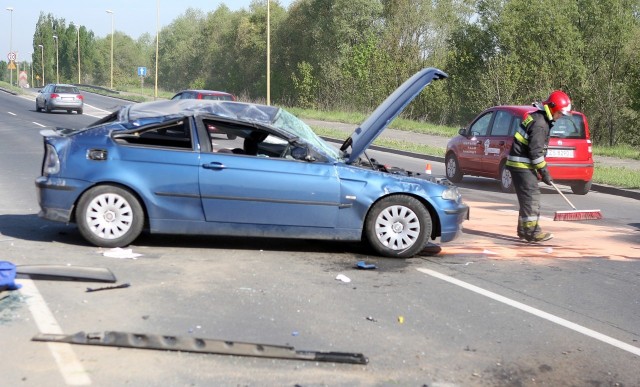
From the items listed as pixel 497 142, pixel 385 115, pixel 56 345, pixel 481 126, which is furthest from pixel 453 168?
pixel 56 345

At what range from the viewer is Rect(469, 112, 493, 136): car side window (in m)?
16.4

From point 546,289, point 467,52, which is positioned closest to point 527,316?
point 546,289

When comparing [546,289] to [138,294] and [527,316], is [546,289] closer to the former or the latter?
[527,316]

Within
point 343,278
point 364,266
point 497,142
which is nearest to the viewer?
point 343,278

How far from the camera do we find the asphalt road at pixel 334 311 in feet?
15.9

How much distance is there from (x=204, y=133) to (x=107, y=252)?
58.3 inches

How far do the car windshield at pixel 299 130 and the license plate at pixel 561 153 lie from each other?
787 cm

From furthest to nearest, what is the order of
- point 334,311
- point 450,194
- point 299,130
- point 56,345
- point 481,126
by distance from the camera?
point 481,126 → point 299,130 → point 450,194 → point 334,311 → point 56,345

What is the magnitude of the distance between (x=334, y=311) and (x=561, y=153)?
1058 cm

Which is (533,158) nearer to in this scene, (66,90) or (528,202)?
(528,202)

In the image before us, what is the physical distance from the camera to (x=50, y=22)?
126500mm

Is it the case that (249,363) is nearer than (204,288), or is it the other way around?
(249,363)

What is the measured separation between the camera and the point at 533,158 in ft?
31.8

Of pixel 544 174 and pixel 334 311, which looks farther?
pixel 544 174
